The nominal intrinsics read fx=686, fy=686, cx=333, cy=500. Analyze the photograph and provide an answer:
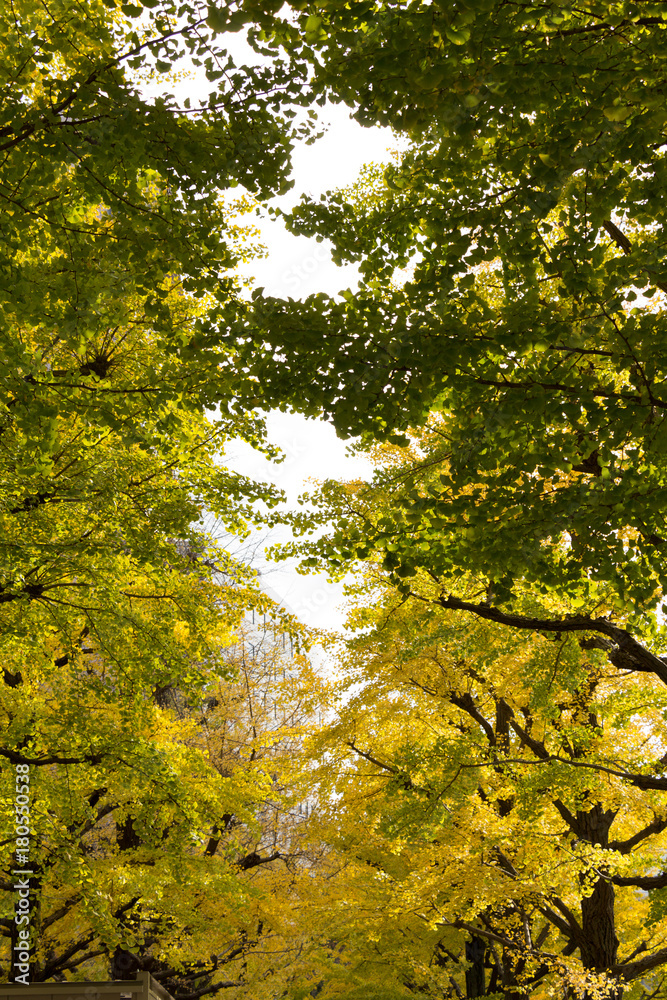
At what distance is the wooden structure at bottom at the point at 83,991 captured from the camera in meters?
7.41

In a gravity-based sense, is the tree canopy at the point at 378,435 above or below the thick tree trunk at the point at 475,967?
above

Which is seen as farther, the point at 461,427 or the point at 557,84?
the point at 461,427

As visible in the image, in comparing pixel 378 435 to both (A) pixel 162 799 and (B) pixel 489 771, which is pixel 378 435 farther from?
(B) pixel 489 771

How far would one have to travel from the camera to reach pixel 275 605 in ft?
28.1

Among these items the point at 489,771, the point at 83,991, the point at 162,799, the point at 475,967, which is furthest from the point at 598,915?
the point at 475,967

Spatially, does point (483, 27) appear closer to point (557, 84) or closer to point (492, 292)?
point (557, 84)

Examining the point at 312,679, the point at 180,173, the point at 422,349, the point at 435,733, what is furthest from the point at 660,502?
the point at 312,679

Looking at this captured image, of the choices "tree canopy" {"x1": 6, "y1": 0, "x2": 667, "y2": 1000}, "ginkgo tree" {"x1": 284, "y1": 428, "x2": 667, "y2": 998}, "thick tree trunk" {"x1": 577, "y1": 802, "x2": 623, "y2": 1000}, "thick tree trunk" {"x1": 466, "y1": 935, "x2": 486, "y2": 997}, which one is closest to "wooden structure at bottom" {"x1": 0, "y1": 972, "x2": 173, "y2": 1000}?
"tree canopy" {"x1": 6, "y1": 0, "x2": 667, "y2": 1000}

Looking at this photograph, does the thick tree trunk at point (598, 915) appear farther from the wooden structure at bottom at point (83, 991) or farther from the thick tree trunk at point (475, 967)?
the thick tree trunk at point (475, 967)

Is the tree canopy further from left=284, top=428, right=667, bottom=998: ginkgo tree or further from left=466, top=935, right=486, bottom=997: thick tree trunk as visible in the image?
left=466, top=935, right=486, bottom=997: thick tree trunk

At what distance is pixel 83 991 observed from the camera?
7.40m

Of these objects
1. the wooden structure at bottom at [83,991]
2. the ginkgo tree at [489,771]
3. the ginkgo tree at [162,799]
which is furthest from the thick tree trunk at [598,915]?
the wooden structure at bottom at [83,991]

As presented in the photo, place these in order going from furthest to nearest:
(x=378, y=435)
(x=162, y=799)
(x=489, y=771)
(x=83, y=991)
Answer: (x=489, y=771)
(x=162, y=799)
(x=83, y=991)
(x=378, y=435)

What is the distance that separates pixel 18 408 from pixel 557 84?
12.8 ft
